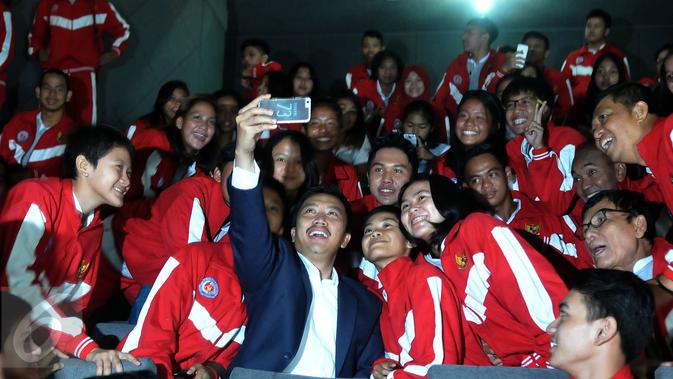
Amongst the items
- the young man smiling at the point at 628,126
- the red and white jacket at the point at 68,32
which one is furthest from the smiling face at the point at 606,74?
the red and white jacket at the point at 68,32

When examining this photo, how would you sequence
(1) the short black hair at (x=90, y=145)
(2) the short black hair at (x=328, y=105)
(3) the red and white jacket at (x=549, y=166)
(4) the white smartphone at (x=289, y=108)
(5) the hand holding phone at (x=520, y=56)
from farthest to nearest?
1. (5) the hand holding phone at (x=520, y=56)
2. (2) the short black hair at (x=328, y=105)
3. (3) the red and white jacket at (x=549, y=166)
4. (1) the short black hair at (x=90, y=145)
5. (4) the white smartphone at (x=289, y=108)

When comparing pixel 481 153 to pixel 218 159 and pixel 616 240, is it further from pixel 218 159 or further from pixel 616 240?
pixel 218 159

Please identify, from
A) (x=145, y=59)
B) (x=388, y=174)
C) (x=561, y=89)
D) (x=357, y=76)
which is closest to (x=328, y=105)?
(x=388, y=174)

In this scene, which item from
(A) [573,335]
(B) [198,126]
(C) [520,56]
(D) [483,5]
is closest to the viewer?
(A) [573,335]

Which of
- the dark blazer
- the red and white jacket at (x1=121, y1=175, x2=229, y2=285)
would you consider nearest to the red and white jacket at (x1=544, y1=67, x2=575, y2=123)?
the red and white jacket at (x1=121, y1=175, x2=229, y2=285)

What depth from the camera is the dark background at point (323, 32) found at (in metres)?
7.17

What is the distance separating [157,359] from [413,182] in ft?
4.21

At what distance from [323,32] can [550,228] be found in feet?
17.2

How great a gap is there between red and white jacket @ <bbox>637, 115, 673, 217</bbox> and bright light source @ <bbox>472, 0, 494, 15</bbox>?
213 inches

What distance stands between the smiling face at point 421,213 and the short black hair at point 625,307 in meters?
0.95

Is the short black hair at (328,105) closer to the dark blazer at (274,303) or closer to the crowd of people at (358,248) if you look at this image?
the crowd of people at (358,248)

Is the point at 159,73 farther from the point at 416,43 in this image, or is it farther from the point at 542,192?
the point at 542,192

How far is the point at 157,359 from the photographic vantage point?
2.71 meters

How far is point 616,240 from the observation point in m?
3.22
